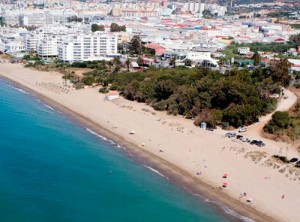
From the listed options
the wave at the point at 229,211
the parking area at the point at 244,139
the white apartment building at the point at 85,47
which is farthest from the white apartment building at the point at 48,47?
the wave at the point at 229,211

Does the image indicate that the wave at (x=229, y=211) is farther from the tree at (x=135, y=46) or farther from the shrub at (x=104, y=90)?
the tree at (x=135, y=46)

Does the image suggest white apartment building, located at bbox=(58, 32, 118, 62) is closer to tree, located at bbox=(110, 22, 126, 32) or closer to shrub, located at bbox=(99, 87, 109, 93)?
shrub, located at bbox=(99, 87, 109, 93)

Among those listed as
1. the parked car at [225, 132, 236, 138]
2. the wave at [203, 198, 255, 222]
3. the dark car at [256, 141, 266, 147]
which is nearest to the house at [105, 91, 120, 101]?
the parked car at [225, 132, 236, 138]

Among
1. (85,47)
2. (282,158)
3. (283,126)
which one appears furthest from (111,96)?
(85,47)

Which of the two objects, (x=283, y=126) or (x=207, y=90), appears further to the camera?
(x=207, y=90)

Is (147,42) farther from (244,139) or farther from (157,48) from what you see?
(244,139)

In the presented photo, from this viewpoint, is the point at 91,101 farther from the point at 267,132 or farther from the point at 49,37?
the point at 49,37
